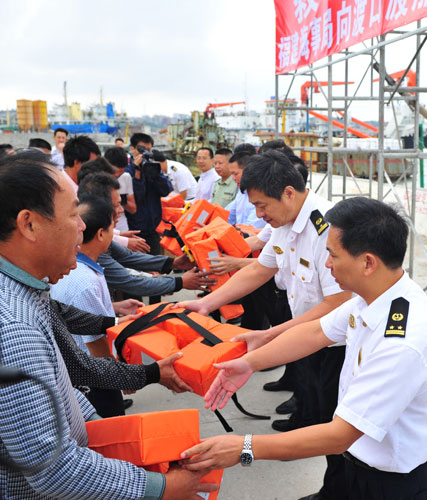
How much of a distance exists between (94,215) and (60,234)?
1.19 meters

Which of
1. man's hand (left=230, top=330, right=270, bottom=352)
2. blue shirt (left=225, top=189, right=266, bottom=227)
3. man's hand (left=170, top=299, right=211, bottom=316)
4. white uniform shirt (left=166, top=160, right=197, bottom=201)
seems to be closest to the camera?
man's hand (left=230, top=330, right=270, bottom=352)

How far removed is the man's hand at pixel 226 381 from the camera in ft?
Answer: 6.09

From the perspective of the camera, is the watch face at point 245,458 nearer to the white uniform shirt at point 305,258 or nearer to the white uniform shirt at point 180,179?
the white uniform shirt at point 305,258

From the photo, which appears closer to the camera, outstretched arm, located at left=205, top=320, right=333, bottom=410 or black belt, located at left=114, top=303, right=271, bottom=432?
outstretched arm, located at left=205, top=320, right=333, bottom=410

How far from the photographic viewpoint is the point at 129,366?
179cm

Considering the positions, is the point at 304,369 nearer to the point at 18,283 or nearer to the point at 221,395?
the point at 221,395

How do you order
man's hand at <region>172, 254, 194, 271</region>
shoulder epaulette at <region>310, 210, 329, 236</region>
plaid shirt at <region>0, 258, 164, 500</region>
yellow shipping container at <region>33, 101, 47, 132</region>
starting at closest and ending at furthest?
1. plaid shirt at <region>0, 258, 164, 500</region>
2. shoulder epaulette at <region>310, 210, 329, 236</region>
3. man's hand at <region>172, 254, 194, 271</region>
4. yellow shipping container at <region>33, 101, 47, 132</region>

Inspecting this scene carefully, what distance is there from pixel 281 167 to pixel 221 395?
1179 mm

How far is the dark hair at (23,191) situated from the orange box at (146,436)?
2.07 feet

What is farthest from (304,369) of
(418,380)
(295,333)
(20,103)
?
(20,103)

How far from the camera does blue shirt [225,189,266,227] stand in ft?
14.4

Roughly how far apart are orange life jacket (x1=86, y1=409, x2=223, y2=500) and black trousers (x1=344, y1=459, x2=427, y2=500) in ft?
2.09

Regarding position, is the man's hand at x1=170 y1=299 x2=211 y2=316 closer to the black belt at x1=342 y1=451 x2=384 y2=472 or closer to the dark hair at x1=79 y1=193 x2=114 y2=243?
the dark hair at x1=79 y1=193 x2=114 y2=243

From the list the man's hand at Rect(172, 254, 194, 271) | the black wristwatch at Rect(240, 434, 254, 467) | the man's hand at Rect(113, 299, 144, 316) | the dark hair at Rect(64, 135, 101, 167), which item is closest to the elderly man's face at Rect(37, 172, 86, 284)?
the black wristwatch at Rect(240, 434, 254, 467)
